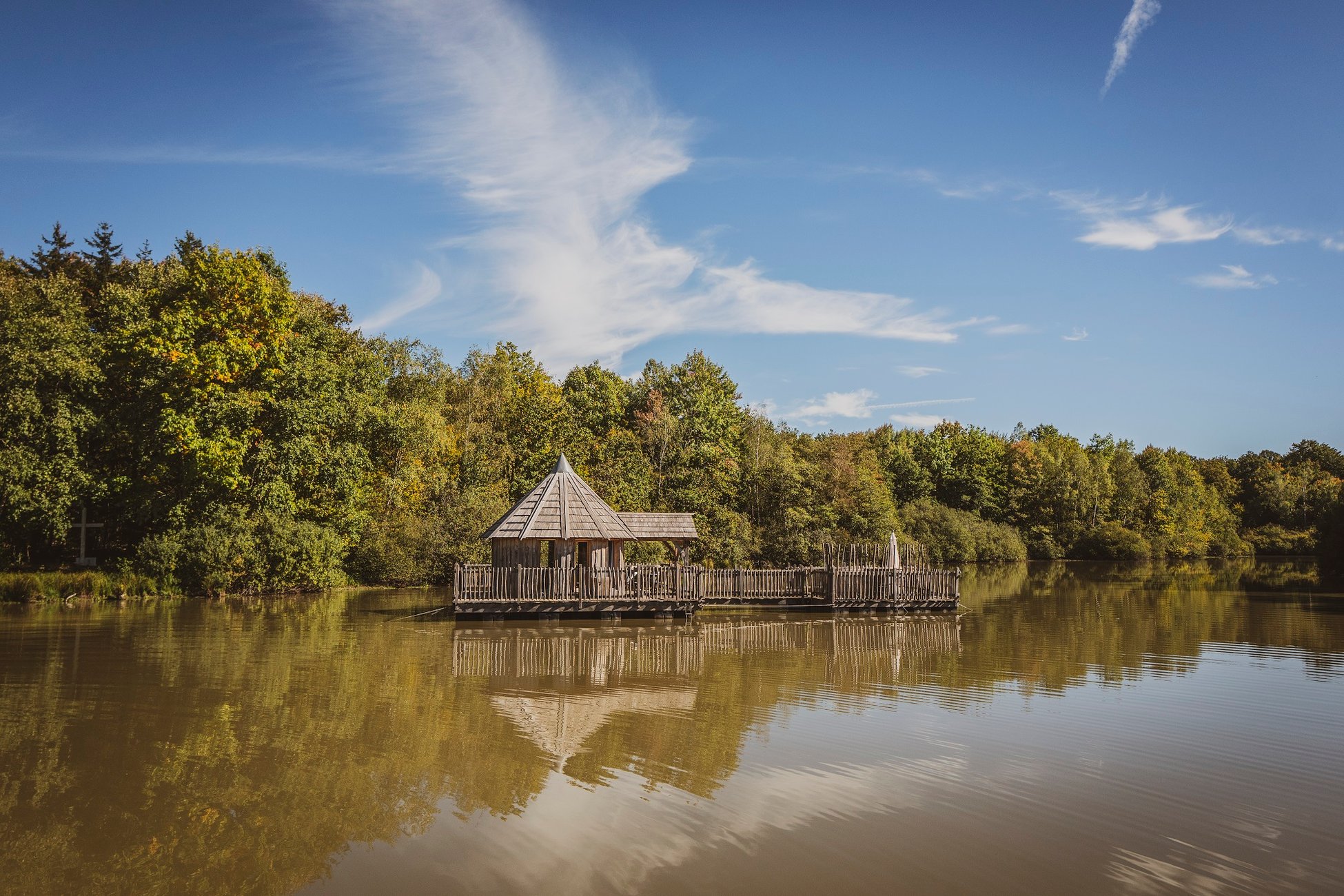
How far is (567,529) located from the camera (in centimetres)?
2583

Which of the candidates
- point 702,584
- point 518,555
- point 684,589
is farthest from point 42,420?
point 702,584

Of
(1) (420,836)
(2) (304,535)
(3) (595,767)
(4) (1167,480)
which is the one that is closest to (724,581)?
(2) (304,535)

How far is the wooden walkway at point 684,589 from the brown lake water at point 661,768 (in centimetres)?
486

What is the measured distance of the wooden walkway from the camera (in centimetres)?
2498

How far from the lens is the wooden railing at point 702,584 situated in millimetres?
25016

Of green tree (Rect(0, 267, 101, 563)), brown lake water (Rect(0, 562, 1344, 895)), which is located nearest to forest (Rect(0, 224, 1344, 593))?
green tree (Rect(0, 267, 101, 563))

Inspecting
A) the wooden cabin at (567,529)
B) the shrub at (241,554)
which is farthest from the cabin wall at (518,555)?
the shrub at (241,554)

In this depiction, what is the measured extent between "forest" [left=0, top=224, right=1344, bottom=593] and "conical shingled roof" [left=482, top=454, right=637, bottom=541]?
438 inches

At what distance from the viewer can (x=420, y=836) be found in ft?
25.1

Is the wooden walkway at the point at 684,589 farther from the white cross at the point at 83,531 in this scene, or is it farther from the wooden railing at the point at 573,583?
the white cross at the point at 83,531

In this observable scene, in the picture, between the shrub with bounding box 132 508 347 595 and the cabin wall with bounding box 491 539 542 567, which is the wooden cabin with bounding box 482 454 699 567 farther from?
the shrub with bounding box 132 508 347 595

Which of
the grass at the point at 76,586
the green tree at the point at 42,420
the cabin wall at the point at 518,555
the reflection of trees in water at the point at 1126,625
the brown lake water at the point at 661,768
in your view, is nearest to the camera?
the brown lake water at the point at 661,768

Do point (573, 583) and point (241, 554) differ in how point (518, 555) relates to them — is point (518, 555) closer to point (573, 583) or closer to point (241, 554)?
point (573, 583)

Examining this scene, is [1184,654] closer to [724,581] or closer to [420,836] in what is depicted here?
[724,581]
